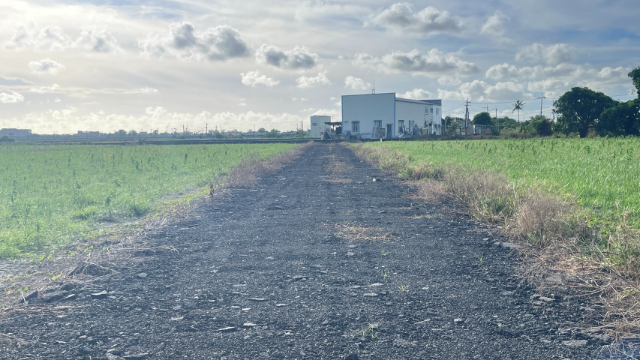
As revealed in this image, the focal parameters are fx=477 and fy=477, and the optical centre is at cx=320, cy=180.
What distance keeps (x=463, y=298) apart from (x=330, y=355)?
5.41 feet

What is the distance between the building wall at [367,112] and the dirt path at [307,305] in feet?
225

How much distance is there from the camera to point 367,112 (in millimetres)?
76188

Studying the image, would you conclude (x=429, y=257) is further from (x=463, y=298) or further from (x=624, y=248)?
(x=624, y=248)

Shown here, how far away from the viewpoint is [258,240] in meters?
7.05

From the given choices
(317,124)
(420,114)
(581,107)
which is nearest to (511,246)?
(581,107)

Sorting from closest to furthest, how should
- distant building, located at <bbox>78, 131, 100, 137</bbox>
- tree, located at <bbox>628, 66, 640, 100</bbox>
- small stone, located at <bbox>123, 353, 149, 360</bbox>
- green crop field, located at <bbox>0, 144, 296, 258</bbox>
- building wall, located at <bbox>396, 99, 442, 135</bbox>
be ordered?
small stone, located at <bbox>123, 353, 149, 360</bbox>, green crop field, located at <bbox>0, 144, 296, 258</bbox>, tree, located at <bbox>628, 66, 640, 100</bbox>, building wall, located at <bbox>396, 99, 442, 135</bbox>, distant building, located at <bbox>78, 131, 100, 137</bbox>

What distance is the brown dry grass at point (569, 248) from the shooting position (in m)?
4.09

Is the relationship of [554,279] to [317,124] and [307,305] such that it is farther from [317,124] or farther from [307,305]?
[317,124]

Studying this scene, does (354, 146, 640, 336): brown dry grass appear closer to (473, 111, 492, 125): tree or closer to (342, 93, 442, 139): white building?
(342, 93, 442, 139): white building

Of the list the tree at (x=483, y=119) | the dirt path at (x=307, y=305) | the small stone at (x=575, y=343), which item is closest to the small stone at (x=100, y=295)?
the dirt path at (x=307, y=305)

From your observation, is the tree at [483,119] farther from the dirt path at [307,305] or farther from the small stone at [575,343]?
the small stone at [575,343]

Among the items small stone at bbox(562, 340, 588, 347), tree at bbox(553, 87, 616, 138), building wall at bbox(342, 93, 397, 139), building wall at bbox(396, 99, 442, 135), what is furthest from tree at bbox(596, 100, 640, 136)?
small stone at bbox(562, 340, 588, 347)

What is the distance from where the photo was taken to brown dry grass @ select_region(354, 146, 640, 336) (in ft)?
13.4

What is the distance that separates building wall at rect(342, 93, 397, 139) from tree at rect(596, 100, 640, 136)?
34987 mm
